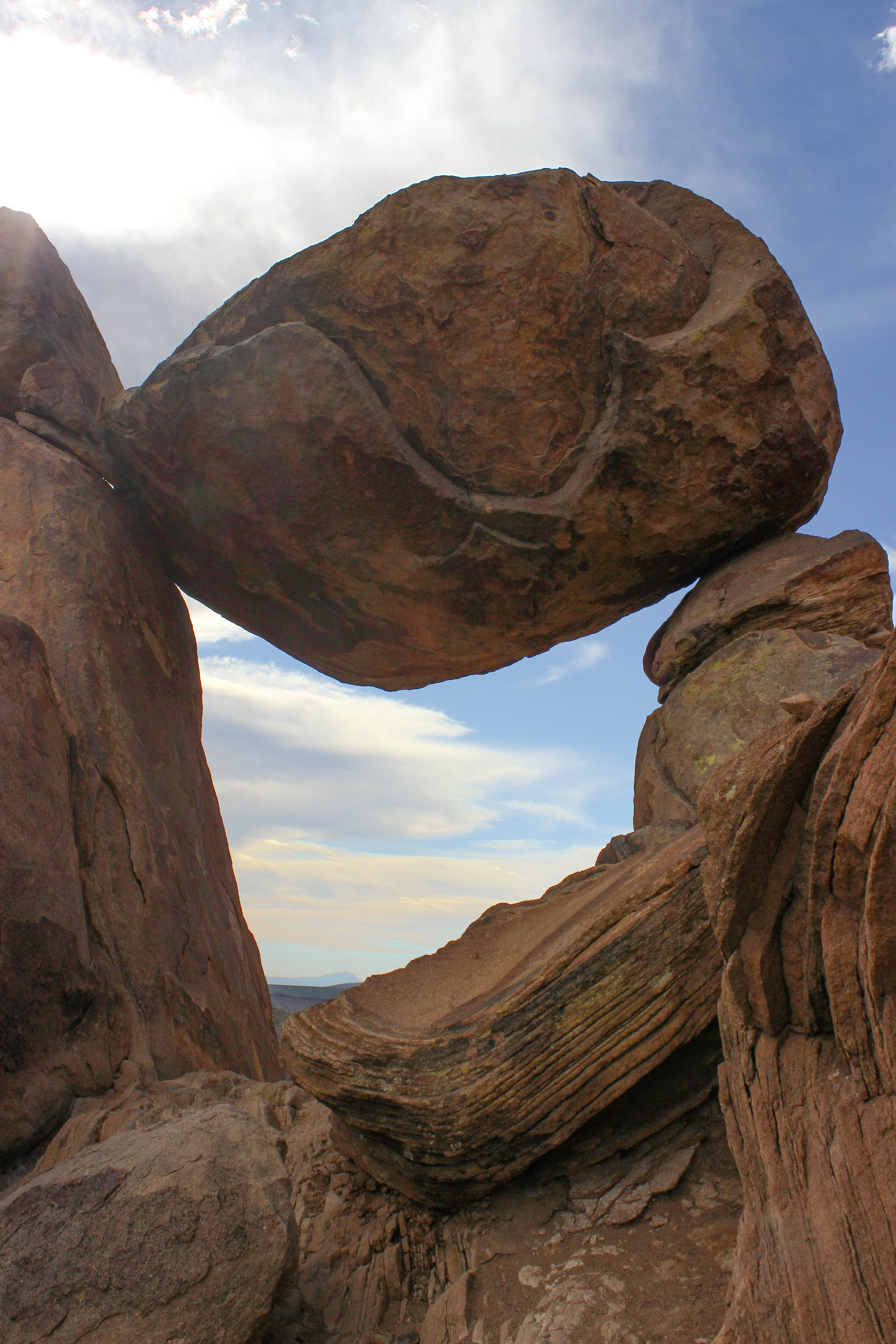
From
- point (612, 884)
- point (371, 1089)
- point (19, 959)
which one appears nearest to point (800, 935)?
point (612, 884)

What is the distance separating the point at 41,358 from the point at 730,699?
20.3ft

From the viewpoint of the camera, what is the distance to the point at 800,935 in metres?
3.11

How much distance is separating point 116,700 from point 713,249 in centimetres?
570

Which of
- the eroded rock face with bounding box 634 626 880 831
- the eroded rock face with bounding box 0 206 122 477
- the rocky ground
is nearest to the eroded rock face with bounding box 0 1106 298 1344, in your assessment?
the rocky ground

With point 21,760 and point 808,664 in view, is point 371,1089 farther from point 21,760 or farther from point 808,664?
point 808,664

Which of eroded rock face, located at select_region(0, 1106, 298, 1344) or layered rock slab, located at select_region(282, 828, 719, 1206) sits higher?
layered rock slab, located at select_region(282, 828, 719, 1206)

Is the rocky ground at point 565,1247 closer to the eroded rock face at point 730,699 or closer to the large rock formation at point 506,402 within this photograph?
the eroded rock face at point 730,699

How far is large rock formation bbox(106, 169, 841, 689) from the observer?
6.45m

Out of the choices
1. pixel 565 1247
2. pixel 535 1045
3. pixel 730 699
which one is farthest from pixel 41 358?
pixel 565 1247

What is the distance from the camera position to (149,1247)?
12.8 feet

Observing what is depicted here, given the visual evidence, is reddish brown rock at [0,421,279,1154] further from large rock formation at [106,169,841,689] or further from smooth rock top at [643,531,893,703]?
smooth rock top at [643,531,893,703]

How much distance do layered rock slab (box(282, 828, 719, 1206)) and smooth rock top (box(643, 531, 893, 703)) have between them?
5.97 feet

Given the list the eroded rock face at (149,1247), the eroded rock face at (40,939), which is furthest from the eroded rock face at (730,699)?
the eroded rock face at (40,939)

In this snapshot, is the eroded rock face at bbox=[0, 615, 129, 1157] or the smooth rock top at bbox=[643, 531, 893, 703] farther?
the smooth rock top at bbox=[643, 531, 893, 703]
